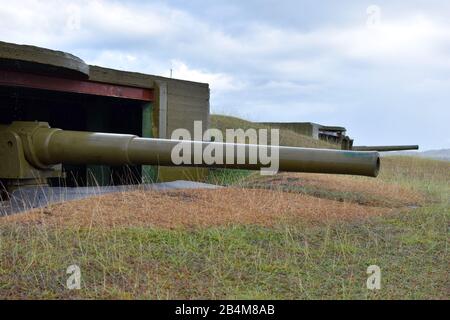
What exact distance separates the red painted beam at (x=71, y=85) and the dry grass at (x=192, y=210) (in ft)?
7.00

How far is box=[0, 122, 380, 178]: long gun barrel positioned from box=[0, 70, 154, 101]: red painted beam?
1.28 metres

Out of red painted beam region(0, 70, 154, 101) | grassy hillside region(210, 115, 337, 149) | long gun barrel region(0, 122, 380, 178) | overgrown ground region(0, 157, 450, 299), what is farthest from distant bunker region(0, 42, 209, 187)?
grassy hillside region(210, 115, 337, 149)

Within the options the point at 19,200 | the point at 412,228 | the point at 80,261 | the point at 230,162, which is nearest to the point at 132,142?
the point at 230,162

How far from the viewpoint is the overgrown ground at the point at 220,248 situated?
11.2 feet

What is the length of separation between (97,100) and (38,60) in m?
4.43

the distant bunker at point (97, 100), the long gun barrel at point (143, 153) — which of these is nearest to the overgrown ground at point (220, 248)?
the long gun barrel at point (143, 153)

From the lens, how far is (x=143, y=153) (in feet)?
18.0

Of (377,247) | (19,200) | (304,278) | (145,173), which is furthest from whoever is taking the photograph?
(145,173)

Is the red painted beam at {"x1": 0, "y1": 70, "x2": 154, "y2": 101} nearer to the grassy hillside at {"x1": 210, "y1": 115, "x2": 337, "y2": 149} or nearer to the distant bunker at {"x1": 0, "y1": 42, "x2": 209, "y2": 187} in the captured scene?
the distant bunker at {"x1": 0, "y1": 42, "x2": 209, "y2": 187}

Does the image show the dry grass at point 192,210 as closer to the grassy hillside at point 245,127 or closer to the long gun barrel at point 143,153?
the long gun barrel at point 143,153

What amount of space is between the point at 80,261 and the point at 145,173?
5417 mm

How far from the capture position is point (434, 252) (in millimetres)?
4750
